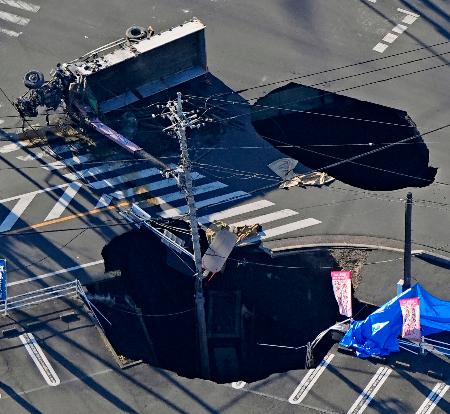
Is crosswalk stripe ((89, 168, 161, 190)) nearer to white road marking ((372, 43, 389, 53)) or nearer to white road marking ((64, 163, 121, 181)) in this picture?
white road marking ((64, 163, 121, 181))

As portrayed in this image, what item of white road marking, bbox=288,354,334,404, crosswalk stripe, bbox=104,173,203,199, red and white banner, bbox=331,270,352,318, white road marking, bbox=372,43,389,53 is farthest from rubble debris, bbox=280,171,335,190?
white road marking, bbox=288,354,334,404

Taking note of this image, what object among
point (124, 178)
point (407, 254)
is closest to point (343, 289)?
point (407, 254)

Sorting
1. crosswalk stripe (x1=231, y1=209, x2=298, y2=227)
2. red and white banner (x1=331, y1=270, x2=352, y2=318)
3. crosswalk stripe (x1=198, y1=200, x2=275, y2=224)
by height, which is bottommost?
red and white banner (x1=331, y1=270, x2=352, y2=318)

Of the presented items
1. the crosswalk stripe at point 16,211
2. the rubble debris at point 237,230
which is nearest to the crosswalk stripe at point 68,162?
the crosswalk stripe at point 16,211

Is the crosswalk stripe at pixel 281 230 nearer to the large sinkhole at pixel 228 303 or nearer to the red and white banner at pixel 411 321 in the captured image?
the large sinkhole at pixel 228 303

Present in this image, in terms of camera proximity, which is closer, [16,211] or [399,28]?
[16,211]

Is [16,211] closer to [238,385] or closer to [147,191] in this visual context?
[147,191]

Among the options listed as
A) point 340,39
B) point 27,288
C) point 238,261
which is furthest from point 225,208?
point 340,39
